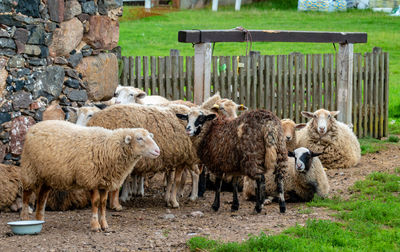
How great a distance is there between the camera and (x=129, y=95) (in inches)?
436

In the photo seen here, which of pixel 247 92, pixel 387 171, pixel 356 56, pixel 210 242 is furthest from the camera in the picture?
pixel 356 56

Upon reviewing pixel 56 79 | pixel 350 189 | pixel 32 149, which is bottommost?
pixel 350 189

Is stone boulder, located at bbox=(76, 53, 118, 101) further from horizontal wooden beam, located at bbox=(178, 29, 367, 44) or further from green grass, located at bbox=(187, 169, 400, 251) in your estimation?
green grass, located at bbox=(187, 169, 400, 251)

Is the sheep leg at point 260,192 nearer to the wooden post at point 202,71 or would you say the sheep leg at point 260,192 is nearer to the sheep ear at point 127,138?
the sheep ear at point 127,138

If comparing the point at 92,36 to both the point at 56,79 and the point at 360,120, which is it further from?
the point at 360,120

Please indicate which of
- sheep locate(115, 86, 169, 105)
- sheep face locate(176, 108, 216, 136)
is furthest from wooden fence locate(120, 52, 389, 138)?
sheep face locate(176, 108, 216, 136)

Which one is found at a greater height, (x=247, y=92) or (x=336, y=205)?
(x=247, y=92)

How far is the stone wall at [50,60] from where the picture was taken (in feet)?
28.5

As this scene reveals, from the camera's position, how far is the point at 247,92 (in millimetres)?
12984

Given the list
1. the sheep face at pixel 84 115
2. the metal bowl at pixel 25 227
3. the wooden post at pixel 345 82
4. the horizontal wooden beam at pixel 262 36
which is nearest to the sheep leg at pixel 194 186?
the sheep face at pixel 84 115

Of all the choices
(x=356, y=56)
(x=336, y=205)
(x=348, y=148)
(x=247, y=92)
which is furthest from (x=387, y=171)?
(x=356, y=56)

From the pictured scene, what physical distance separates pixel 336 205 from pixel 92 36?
13.3 ft

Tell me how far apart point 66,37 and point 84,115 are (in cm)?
108

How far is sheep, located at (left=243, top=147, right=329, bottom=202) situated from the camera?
9.36m
